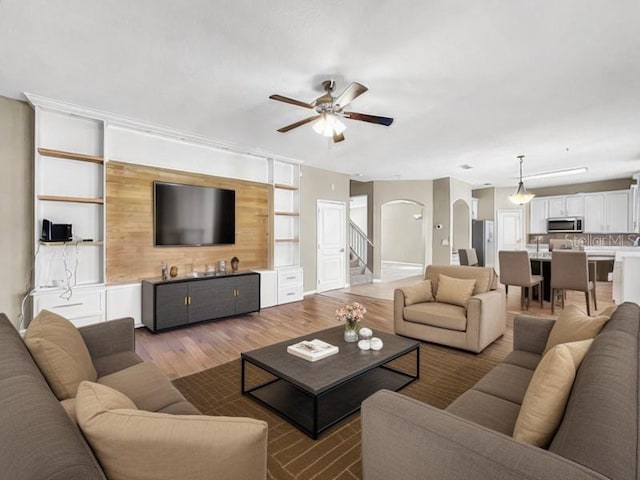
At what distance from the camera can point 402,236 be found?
12.5m

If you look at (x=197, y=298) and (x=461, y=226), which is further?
(x=461, y=226)

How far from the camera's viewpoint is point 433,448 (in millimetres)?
980

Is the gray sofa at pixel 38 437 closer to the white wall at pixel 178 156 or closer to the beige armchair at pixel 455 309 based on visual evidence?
the beige armchair at pixel 455 309

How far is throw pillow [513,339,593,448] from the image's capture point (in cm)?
108

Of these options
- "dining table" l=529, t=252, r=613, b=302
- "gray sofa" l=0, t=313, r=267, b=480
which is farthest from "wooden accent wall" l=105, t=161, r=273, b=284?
"dining table" l=529, t=252, r=613, b=302

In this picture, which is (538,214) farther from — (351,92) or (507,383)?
(507,383)

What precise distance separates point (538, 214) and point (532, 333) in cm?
886

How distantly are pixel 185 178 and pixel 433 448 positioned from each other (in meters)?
4.91

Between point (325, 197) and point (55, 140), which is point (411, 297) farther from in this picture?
point (55, 140)

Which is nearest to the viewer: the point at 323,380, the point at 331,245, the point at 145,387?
the point at 145,387

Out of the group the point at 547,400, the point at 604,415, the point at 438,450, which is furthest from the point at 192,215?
the point at 604,415

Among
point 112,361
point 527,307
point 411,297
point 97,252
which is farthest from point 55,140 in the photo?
point 527,307

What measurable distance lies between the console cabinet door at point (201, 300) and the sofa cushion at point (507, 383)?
3730 mm

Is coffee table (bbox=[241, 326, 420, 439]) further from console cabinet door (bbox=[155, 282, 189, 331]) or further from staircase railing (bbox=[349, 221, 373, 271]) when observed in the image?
staircase railing (bbox=[349, 221, 373, 271])
